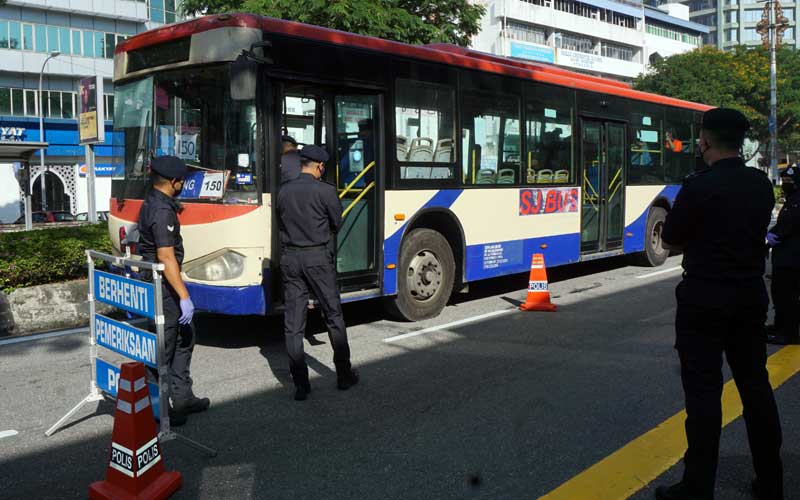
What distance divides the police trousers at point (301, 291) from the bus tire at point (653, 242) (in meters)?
8.75

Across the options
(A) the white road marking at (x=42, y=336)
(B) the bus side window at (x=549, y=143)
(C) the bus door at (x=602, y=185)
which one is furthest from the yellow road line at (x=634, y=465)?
(C) the bus door at (x=602, y=185)

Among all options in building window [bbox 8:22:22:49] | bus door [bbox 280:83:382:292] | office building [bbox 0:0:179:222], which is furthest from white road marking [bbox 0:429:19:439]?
building window [bbox 8:22:22:49]

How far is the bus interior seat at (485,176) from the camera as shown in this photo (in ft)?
30.5

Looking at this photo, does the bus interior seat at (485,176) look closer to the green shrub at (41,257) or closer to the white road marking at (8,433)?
the green shrub at (41,257)

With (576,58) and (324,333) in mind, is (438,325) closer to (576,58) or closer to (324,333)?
(324,333)

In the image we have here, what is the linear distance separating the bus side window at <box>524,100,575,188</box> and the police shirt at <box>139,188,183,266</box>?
599cm

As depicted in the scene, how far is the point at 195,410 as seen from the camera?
209 inches

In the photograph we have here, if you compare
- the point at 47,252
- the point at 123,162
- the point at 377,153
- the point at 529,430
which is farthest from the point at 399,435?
the point at 47,252

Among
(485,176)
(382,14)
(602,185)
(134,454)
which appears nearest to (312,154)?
(134,454)

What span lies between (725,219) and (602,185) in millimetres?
8582

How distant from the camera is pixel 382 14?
17094 mm

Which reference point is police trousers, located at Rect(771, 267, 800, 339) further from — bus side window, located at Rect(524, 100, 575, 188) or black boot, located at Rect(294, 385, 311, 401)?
black boot, located at Rect(294, 385, 311, 401)

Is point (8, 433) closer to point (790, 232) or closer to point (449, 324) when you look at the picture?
point (449, 324)

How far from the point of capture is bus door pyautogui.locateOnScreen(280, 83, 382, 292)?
→ 737cm
